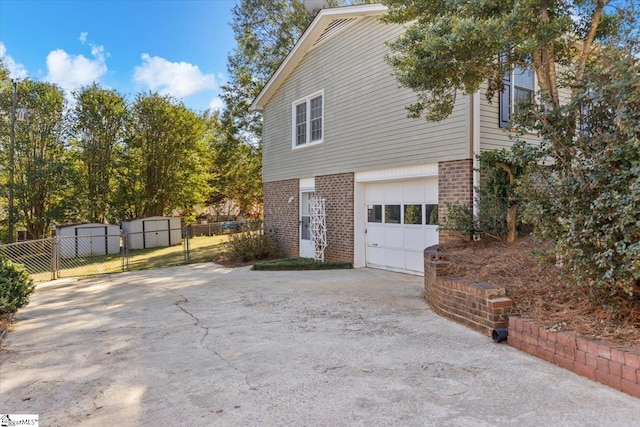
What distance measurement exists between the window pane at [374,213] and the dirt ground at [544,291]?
12.2ft

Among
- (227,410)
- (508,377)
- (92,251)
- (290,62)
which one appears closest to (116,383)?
(227,410)

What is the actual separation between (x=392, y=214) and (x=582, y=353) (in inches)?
251

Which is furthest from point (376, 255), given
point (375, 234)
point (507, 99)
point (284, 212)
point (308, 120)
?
point (308, 120)

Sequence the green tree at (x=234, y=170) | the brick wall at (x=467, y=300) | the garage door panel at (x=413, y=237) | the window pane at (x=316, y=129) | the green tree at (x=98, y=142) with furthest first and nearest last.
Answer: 1. the green tree at (x=234, y=170)
2. the green tree at (x=98, y=142)
3. the window pane at (x=316, y=129)
4. the garage door panel at (x=413, y=237)
5. the brick wall at (x=467, y=300)

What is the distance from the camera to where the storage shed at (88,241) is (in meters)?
16.0

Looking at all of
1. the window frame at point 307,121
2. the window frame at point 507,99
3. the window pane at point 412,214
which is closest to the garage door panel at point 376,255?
the window pane at point 412,214

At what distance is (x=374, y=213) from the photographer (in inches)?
395

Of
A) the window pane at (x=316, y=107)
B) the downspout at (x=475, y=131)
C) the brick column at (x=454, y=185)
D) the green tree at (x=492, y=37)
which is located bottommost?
the brick column at (x=454, y=185)

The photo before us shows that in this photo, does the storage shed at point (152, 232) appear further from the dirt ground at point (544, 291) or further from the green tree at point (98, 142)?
the dirt ground at point (544, 291)

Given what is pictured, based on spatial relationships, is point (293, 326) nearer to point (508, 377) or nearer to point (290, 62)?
point (508, 377)

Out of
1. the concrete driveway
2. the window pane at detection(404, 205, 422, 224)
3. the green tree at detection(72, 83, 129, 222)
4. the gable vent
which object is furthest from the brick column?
the green tree at detection(72, 83, 129, 222)

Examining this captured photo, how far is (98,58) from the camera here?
20750 millimetres

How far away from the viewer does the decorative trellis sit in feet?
36.4

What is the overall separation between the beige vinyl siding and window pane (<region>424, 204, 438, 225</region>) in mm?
958
